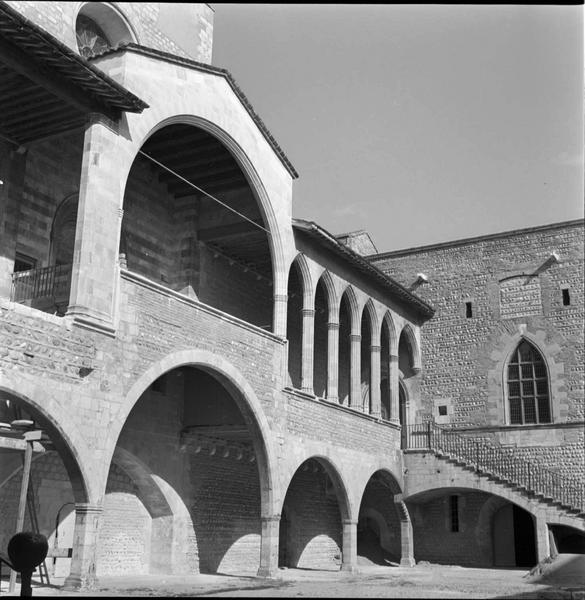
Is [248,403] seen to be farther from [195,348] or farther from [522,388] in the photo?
[522,388]

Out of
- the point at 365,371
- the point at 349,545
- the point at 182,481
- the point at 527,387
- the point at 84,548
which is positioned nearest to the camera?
the point at 84,548

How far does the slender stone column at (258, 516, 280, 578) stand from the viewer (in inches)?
619

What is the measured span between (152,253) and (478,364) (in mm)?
11626

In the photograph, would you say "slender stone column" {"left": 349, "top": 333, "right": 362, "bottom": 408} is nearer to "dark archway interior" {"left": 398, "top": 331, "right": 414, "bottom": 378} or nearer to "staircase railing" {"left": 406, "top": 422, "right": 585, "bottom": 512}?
"staircase railing" {"left": 406, "top": 422, "right": 585, "bottom": 512}

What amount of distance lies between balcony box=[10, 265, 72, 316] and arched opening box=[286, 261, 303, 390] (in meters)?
8.52

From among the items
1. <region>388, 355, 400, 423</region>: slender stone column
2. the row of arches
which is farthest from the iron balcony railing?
<region>388, 355, 400, 423</region>: slender stone column

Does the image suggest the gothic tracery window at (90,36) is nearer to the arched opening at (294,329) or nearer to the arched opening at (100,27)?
the arched opening at (100,27)

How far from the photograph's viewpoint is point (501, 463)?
22.8 m

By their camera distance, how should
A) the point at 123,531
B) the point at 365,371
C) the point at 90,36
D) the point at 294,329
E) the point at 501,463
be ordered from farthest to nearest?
the point at 365,371
the point at 501,463
the point at 294,329
the point at 90,36
the point at 123,531

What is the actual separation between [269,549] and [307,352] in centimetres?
473

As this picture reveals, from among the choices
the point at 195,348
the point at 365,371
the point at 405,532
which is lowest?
the point at 405,532

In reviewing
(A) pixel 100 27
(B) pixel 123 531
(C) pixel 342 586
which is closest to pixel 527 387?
(C) pixel 342 586

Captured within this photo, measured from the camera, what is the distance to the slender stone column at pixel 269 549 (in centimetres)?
1573

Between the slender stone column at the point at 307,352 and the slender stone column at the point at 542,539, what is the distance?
702 centimetres
